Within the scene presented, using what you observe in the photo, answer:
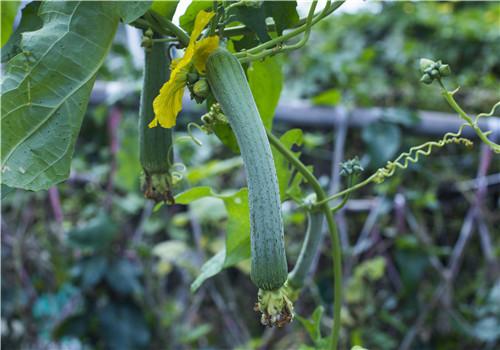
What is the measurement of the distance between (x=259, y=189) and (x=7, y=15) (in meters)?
0.32

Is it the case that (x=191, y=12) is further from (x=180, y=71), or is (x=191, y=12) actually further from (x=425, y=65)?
(x=425, y=65)

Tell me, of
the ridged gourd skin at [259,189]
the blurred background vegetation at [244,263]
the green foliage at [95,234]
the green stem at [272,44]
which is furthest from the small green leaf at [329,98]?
the ridged gourd skin at [259,189]

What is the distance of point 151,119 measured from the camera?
56cm

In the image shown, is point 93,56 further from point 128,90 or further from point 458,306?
point 458,306

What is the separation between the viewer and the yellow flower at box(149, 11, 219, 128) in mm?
444

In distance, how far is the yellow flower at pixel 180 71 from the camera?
1.46 ft

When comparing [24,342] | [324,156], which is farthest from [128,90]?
[24,342]

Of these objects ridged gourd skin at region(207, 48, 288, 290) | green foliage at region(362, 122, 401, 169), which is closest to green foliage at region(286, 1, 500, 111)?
green foliage at region(362, 122, 401, 169)

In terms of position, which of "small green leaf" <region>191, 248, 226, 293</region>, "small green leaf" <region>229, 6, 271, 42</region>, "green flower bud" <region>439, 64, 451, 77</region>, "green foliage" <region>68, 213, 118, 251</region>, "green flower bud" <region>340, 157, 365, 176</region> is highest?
"small green leaf" <region>229, 6, 271, 42</region>

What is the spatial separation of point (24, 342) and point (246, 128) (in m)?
1.53

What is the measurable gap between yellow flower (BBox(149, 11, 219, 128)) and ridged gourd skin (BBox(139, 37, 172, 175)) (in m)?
0.07

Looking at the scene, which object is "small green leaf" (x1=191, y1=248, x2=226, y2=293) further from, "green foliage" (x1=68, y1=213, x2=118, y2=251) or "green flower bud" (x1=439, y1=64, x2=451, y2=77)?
"green foliage" (x1=68, y1=213, x2=118, y2=251)

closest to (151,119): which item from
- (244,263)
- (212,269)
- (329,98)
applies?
(212,269)

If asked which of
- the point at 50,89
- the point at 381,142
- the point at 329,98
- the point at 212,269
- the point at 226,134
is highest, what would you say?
the point at 50,89
